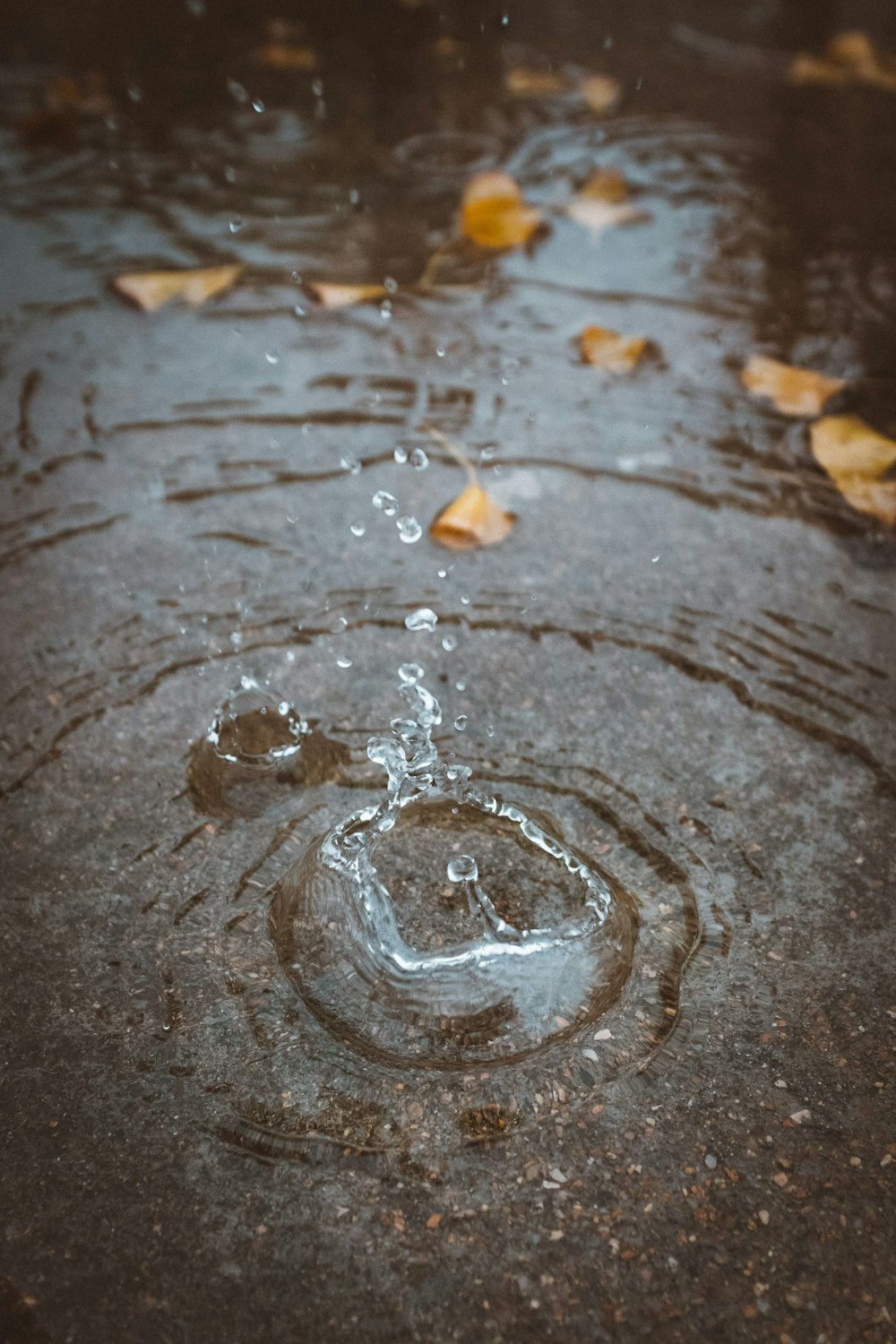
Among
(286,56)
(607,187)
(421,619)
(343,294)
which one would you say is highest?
(286,56)

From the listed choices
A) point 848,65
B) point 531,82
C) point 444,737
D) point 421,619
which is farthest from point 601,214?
point 444,737

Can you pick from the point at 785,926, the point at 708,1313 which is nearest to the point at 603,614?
the point at 785,926

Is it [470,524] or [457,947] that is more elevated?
[470,524]

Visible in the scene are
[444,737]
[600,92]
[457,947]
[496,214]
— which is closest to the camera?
[457,947]

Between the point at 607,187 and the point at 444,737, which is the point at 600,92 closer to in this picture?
the point at 607,187

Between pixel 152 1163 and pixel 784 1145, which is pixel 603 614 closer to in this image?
pixel 784 1145

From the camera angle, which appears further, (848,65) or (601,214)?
(848,65)

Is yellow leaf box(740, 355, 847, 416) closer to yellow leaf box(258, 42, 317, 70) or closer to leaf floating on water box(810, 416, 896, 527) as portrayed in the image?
leaf floating on water box(810, 416, 896, 527)

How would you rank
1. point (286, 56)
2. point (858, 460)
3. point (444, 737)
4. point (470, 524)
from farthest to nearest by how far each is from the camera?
point (286, 56), point (858, 460), point (470, 524), point (444, 737)
